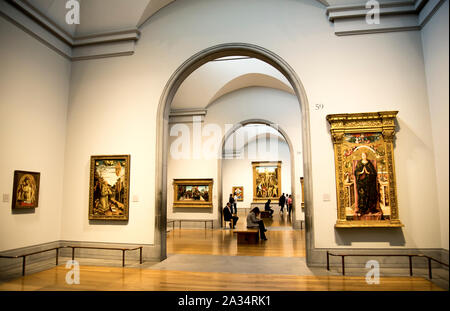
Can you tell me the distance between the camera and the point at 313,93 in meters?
7.90

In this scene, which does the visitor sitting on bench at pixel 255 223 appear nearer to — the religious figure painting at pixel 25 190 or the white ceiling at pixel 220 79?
the white ceiling at pixel 220 79

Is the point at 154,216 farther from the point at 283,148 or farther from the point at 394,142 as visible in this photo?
the point at 283,148

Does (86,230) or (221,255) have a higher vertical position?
(86,230)

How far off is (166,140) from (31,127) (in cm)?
368

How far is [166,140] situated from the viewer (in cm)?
885

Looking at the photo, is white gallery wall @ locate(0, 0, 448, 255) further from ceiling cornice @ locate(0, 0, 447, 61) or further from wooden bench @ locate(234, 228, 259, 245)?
wooden bench @ locate(234, 228, 259, 245)

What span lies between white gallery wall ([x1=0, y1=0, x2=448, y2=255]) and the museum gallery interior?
0.04 metres

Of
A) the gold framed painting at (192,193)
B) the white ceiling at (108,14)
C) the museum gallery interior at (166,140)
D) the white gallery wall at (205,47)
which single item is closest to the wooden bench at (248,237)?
the museum gallery interior at (166,140)

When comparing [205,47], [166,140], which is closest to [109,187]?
[166,140]

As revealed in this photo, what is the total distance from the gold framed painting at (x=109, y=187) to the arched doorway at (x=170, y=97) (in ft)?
3.24

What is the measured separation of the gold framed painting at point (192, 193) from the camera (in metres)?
15.0

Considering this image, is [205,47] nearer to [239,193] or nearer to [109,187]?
[109,187]
